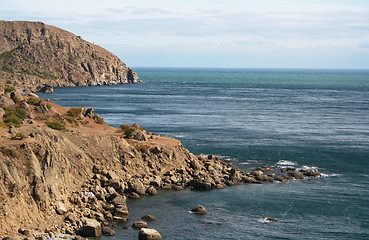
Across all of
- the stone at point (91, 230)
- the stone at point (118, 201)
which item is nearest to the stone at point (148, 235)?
the stone at point (91, 230)

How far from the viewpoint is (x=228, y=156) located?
80438 mm

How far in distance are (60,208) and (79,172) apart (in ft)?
33.9

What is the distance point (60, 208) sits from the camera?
4581 cm

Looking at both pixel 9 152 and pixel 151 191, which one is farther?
pixel 151 191

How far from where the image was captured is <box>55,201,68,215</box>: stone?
1791 inches

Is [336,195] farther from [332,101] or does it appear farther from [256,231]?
[332,101]

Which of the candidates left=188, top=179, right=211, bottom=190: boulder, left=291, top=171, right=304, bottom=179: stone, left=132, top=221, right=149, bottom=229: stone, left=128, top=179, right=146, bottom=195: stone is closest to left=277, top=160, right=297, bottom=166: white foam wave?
left=291, top=171, right=304, bottom=179: stone

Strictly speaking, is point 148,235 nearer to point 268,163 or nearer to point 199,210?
point 199,210

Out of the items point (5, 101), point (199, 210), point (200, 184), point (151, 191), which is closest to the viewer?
point (199, 210)

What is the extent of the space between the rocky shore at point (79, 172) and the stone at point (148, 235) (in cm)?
328

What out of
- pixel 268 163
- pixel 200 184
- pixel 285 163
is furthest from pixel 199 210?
pixel 285 163

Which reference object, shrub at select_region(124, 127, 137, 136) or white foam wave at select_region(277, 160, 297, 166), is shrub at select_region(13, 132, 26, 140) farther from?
white foam wave at select_region(277, 160, 297, 166)

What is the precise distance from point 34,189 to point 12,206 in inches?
140

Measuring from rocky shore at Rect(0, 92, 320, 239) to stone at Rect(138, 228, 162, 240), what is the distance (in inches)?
129
